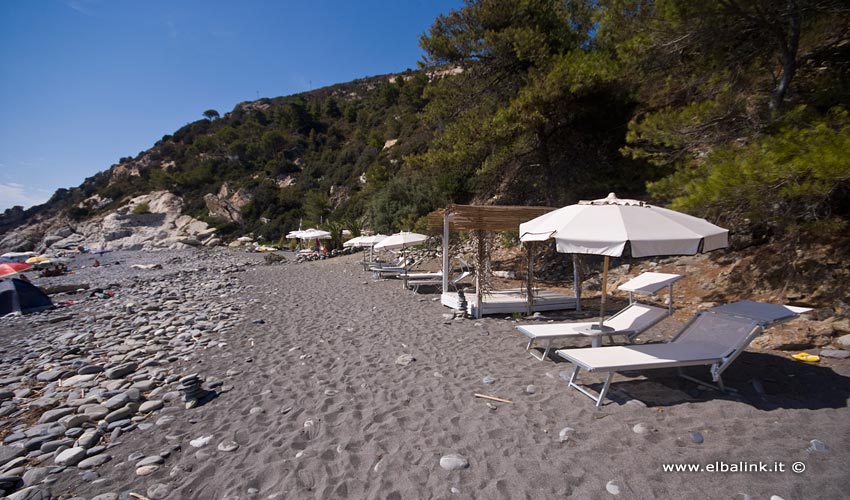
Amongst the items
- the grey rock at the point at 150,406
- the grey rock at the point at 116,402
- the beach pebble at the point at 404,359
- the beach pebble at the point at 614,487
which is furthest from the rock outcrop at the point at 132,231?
the beach pebble at the point at 614,487

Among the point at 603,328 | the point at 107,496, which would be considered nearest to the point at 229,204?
the point at 107,496

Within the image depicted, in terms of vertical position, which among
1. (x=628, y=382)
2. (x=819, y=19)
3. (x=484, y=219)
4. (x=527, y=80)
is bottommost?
(x=628, y=382)

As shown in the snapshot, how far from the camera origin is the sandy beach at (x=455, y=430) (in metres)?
2.39

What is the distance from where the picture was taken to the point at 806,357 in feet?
13.4

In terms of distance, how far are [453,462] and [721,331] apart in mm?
3248

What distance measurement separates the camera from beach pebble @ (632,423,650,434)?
2865mm

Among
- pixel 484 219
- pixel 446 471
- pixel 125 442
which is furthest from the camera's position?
pixel 484 219

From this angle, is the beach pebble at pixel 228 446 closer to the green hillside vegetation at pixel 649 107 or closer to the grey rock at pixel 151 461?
the grey rock at pixel 151 461

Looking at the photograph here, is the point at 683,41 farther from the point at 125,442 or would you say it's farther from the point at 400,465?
the point at 125,442

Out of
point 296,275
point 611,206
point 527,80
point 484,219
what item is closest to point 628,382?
point 611,206

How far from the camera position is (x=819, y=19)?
5.54 metres

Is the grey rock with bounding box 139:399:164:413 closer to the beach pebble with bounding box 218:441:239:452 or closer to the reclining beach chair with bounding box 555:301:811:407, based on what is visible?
the beach pebble with bounding box 218:441:239:452

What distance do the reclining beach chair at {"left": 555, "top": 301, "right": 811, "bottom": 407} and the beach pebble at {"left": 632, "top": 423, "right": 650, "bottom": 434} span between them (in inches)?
14.1

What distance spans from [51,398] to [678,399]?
6.77 m
